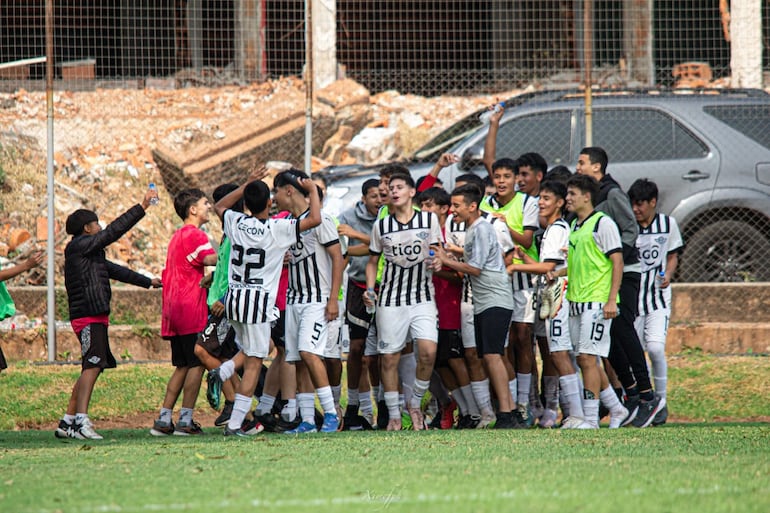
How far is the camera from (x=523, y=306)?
9227 mm

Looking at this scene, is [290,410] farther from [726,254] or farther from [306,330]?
[726,254]

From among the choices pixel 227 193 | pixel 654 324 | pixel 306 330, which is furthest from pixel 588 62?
pixel 306 330

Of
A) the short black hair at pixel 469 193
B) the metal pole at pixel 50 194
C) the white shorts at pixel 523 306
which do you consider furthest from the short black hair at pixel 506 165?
the metal pole at pixel 50 194

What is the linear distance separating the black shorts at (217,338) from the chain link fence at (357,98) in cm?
392

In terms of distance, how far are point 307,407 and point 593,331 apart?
2.37 metres

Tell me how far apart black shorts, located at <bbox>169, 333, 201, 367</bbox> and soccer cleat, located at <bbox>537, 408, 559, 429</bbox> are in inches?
115

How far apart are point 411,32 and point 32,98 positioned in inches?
188

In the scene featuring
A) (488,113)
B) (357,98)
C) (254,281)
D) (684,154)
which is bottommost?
(254,281)

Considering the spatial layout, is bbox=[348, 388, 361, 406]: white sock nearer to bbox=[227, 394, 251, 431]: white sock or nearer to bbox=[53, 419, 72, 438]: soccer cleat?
bbox=[227, 394, 251, 431]: white sock

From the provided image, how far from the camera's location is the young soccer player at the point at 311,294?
8570 millimetres

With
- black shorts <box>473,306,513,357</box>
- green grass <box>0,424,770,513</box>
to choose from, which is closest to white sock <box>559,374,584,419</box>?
black shorts <box>473,306,513,357</box>

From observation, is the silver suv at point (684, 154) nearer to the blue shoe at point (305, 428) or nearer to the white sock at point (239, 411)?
the blue shoe at point (305, 428)

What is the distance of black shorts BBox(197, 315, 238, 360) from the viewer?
8.77 metres

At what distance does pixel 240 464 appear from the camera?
6.18 meters
